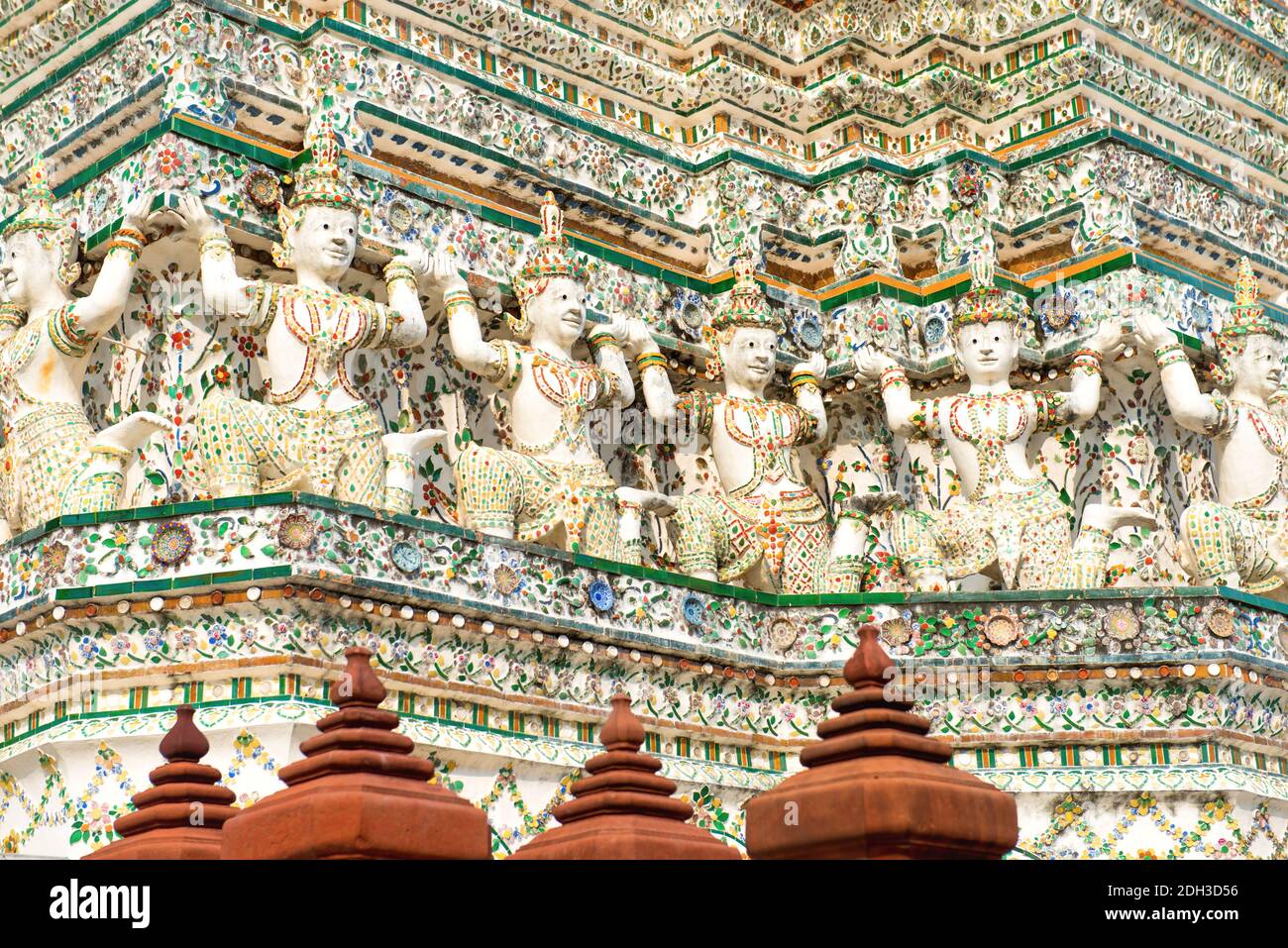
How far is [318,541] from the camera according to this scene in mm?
9516

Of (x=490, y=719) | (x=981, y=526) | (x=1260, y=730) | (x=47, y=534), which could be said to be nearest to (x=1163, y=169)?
(x=981, y=526)

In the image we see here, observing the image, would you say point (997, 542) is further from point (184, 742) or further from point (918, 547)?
point (184, 742)

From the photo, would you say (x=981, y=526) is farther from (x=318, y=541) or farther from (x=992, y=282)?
(x=318, y=541)

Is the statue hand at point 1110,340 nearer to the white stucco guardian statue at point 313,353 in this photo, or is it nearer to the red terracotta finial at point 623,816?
the white stucco guardian statue at point 313,353

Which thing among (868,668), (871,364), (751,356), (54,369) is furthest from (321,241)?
(868,668)

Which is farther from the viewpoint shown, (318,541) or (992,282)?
(992,282)

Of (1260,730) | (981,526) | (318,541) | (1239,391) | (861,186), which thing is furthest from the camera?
(861,186)

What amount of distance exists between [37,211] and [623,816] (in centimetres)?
570

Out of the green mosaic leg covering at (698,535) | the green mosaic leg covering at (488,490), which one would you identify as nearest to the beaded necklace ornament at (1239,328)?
the green mosaic leg covering at (698,535)

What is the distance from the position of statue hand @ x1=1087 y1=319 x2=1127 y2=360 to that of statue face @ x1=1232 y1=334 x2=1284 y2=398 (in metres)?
0.78

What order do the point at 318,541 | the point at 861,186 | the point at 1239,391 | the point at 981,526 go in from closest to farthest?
the point at 318,541, the point at 981,526, the point at 1239,391, the point at 861,186

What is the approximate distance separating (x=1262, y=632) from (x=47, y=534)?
6424mm

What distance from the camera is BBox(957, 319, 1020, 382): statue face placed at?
41.3ft
